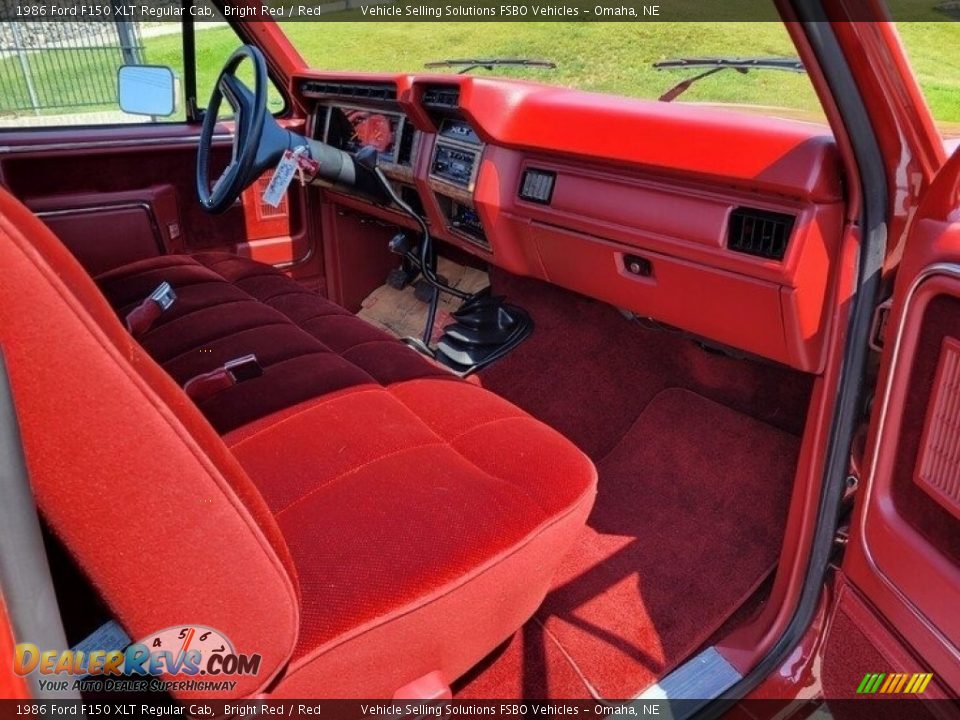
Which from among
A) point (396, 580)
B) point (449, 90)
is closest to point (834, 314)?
point (396, 580)

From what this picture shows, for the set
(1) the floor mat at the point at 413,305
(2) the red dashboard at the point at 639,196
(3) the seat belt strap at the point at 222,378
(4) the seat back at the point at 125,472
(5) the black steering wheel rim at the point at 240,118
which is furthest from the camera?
(1) the floor mat at the point at 413,305

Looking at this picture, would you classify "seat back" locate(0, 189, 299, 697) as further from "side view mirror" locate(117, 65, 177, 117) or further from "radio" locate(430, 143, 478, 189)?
"side view mirror" locate(117, 65, 177, 117)

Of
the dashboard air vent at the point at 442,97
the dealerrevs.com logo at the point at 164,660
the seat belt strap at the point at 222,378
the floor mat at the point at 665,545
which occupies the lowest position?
the floor mat at the point at 665,545

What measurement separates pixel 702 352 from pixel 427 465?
1.22m

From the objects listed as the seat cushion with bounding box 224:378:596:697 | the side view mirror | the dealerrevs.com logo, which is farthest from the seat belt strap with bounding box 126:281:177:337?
the dealerrevs.com logo

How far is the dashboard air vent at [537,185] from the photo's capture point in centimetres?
196

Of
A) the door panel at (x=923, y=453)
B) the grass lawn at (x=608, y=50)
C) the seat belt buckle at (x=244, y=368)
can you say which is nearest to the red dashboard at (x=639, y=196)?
the grass lawn at (x=608, y=50)

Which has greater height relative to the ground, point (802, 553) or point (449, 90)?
point (449, 90)

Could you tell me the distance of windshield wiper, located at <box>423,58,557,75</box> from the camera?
2387 millimetres

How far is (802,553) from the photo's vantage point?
1.45 metres

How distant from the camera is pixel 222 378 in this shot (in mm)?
1598

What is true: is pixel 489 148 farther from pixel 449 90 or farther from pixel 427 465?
pixel 427 465

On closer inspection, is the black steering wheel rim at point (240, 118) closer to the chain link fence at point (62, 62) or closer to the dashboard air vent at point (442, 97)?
the dashboard air vent at point (442, 97)

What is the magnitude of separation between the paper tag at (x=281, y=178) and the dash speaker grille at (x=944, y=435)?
67.2 inches
